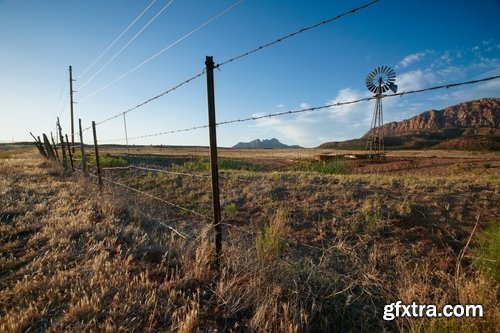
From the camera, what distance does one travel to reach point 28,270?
3.84m

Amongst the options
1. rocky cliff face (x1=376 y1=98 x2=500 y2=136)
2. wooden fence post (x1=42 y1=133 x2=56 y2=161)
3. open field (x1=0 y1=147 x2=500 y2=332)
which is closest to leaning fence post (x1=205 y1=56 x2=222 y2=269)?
open field (x1=0 y1=147 x2=500 y2=332)

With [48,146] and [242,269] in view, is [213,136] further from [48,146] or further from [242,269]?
[48,146]

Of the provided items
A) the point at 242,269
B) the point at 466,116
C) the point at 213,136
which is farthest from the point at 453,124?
the point at 242,269

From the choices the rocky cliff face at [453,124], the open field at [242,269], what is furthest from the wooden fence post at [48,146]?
the rocky cliff face at [453,124]

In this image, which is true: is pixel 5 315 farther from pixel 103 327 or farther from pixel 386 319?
pixel 386 319

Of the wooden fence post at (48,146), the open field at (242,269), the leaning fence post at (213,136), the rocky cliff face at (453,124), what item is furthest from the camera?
the rocky cliff face at (453,124)

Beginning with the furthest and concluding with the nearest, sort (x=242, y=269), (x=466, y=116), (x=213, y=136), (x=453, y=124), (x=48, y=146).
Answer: (x=466, y=116) < (x=453, y=124) < (x=48, y=146) < (x=213, y=136) < (x=242, y=269)

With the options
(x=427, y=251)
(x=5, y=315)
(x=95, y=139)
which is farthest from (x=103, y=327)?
(x=95, y=139)

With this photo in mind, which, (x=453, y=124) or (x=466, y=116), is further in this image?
(x=466, y=116)

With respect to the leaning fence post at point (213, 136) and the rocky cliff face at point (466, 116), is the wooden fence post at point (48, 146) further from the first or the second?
the rocky cliff face at point (466, 116)

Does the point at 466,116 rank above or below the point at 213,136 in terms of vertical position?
above

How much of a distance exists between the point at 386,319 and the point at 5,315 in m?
3.76

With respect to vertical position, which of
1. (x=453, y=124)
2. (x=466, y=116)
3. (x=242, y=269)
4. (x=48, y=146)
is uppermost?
(x=466, y=116)

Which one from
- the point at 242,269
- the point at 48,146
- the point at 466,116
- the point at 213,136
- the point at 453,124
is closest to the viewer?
the point at 242,269
